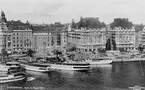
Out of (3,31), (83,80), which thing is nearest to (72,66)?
(83,80)

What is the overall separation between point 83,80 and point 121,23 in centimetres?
5881

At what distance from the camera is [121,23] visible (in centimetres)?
10862

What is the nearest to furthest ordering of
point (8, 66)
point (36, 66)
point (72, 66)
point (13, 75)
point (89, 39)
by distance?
point (13, 75) → point (8, 66) → point (36, 66) → point (72, 66) → point (89, 39)

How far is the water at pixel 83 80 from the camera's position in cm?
4841

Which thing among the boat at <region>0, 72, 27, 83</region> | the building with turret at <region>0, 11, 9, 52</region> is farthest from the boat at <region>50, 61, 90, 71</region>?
the building with turret at <region>0, 11, 9, 52</region>

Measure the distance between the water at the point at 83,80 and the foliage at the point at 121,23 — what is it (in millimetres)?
44075

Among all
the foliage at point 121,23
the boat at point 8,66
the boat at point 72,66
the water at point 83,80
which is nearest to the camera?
the water at point 83,80

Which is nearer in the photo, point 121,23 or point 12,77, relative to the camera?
point 12,77

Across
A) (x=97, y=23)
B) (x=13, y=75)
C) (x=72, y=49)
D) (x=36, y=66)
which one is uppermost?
(x=97, y=23)

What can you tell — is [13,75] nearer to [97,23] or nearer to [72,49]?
[72,49]

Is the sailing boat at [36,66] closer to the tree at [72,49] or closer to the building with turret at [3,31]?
the building with turret at [3,31]

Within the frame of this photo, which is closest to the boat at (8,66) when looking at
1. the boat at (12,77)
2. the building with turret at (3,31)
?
the boat at (12,77)

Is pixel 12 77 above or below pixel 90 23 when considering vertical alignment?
below

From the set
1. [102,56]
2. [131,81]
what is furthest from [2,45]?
[131,81]
